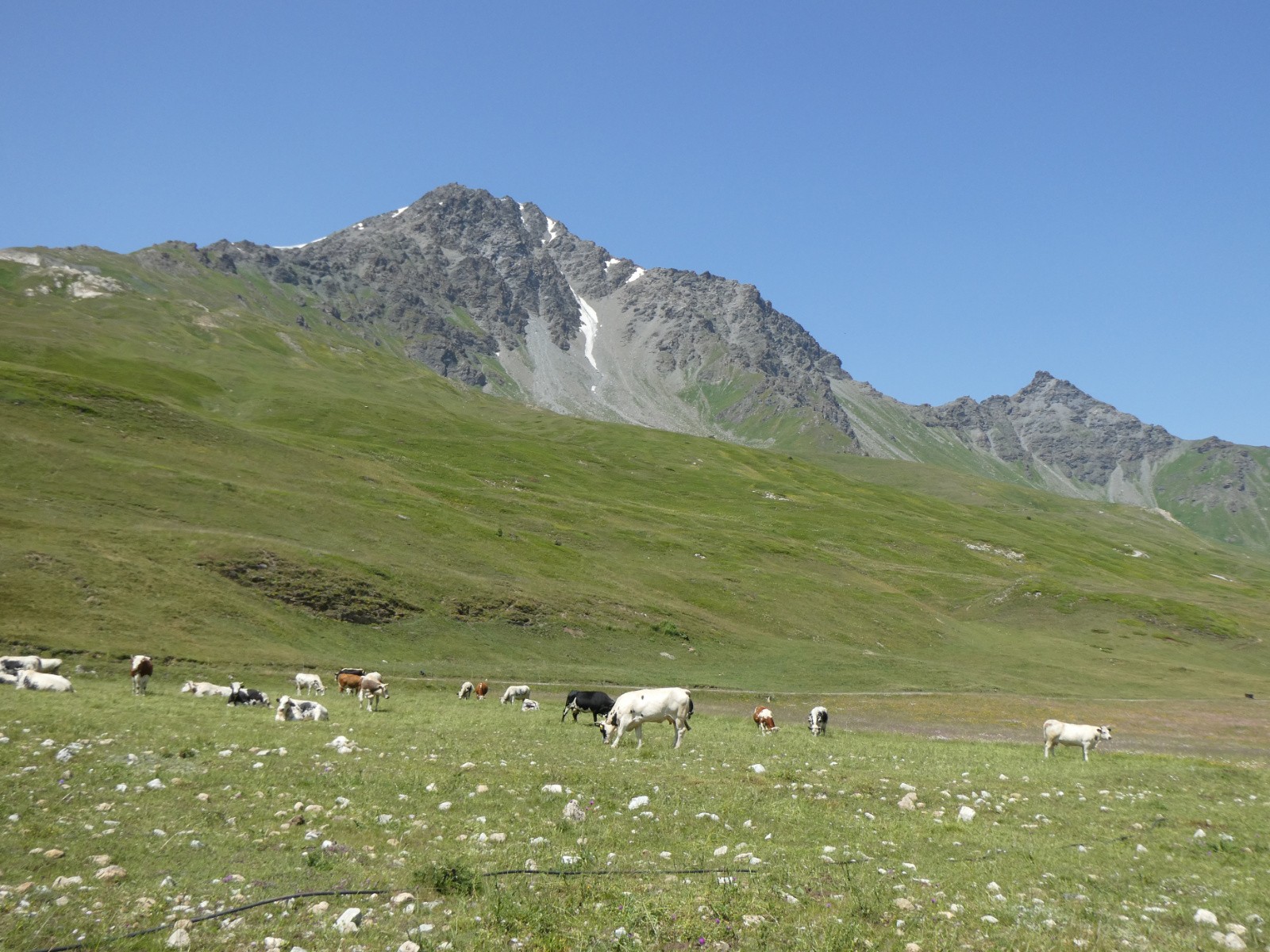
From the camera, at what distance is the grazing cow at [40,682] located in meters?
32.2

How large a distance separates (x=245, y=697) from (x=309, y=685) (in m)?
5.67

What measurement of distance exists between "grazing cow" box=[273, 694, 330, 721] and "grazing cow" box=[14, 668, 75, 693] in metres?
8.67

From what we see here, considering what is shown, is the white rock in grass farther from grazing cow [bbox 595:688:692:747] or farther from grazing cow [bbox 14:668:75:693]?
grazing cow [bbox 14:668:75:693]

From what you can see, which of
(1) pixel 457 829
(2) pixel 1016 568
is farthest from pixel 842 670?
(2) pixel 1016 568

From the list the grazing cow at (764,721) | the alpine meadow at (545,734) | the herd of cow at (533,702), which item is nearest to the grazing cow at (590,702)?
the herd of cow at (533,702)

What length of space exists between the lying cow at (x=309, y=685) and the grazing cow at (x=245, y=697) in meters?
3.27

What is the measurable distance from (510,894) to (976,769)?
2020cm

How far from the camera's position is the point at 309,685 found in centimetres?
4294

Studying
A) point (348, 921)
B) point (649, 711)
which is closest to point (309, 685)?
point (649, 711)

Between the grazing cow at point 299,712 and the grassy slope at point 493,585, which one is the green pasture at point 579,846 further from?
the grassy slope at point 493,585

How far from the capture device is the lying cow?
4155 cm

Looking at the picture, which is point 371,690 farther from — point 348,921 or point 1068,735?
point 1068,735

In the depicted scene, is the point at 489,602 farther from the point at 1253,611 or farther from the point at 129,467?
the point at 1253,611

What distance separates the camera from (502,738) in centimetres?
2756
